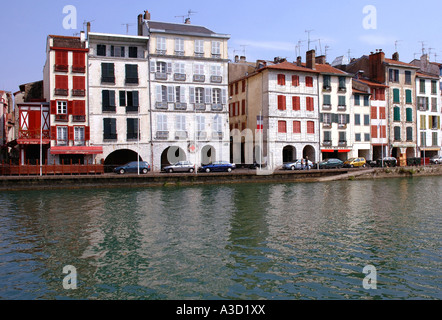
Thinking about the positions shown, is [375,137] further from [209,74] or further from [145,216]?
[145,216]

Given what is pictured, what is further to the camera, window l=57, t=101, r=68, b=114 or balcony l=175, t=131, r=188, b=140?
balcony l=175, t=131, r=188, b=140

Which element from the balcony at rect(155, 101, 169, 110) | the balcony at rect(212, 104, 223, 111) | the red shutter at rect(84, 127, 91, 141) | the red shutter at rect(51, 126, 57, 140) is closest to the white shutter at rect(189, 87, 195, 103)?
the balcony at rect(212, 104, 223, 111)

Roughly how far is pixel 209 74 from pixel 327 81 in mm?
16616

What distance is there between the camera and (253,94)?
5359cm

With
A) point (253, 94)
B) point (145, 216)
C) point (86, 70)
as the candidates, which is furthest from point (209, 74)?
point (145, 216)

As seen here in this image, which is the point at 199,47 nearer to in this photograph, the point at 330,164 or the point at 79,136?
the point at 79,136

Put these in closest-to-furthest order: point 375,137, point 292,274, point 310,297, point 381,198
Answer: point 310,297
point 292,274
point 381,198
point 375,137

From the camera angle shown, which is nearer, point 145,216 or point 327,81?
point 145,216

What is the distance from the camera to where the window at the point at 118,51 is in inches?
1773

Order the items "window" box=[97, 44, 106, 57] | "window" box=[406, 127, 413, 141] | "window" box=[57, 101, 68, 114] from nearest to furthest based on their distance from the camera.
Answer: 1. "window" box=[57, 101, 68, 114]
2. "window" box=[97, 44, 106, 57]
3. "window" box=[406, 127, 413, 141]

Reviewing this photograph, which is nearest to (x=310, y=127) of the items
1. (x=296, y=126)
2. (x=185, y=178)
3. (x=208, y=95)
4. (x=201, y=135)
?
(x=296, y=126)

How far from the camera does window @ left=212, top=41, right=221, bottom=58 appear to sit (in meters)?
48.4

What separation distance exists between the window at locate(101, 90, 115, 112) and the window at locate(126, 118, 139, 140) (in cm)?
216

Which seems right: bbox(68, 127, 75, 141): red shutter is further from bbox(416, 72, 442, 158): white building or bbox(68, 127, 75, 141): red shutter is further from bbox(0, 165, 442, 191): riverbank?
bbox(416, 72, 442, 158): white building
